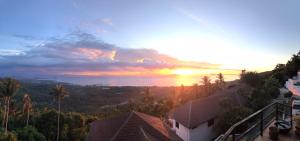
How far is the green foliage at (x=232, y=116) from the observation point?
89.8 feet

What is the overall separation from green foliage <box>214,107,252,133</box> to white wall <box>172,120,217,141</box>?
10.1ft

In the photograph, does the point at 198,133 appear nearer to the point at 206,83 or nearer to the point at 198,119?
the point at 198,119

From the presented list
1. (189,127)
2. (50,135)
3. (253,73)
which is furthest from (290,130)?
(50,135)

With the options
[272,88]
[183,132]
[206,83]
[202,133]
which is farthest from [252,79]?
[206,83]

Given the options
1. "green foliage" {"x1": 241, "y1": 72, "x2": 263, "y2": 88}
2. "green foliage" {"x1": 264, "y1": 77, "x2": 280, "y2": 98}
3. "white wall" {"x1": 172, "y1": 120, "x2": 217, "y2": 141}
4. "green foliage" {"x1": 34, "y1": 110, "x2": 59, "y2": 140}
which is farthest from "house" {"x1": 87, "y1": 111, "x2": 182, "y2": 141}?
"green foliage" {"x1": 34, "y1": 110, "x2": 59, "y2": 140}

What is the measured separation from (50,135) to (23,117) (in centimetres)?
1224

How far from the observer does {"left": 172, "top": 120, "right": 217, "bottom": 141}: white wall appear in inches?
1272

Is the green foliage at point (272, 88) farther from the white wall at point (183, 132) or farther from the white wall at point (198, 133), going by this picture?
the white wall at point (183, 132)

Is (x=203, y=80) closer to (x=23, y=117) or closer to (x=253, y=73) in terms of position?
(x=253, y=73)

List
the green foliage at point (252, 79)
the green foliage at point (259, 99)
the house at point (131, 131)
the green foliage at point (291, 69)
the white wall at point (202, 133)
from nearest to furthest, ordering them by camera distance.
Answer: the house at point (131, 131) → the green foliage at point (259, 99) → the white wall at point (202, 133) → the green foliage at point (291, 69) → the green foliage at point (252, 79)

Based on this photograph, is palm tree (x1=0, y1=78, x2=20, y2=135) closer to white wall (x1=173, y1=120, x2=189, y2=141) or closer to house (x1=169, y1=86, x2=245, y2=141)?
house (x1=169, y1=86, x2=245, y2=141)

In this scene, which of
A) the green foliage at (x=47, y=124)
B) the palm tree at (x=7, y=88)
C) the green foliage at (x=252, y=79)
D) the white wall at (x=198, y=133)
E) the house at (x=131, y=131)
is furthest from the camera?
the green foliage at (x=47, y=124)

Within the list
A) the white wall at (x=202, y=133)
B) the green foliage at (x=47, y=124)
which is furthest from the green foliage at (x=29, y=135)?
the white wall at (x=202, y=133)

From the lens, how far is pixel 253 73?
44.1 metres
